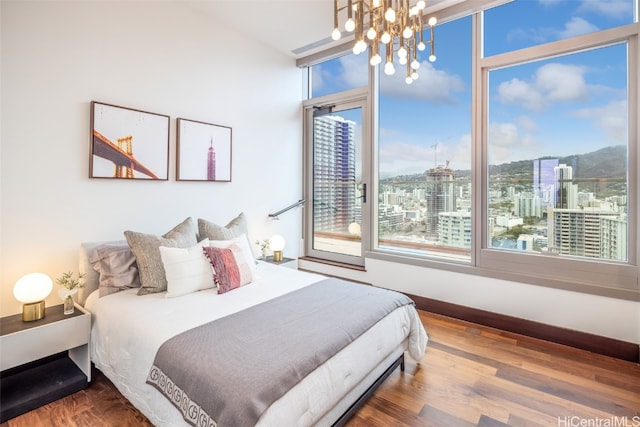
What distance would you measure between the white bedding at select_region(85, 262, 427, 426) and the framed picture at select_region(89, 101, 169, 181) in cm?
103

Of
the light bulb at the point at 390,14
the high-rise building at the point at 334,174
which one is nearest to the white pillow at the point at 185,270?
the light bulb at the point at 390,14

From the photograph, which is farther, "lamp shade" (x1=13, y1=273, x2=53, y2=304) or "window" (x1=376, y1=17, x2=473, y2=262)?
"window" (x1=376, y1=17, x2=473, y2=262)

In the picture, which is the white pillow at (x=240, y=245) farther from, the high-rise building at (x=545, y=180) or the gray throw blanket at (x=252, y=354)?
the high-rise building at (x=545, y=180)

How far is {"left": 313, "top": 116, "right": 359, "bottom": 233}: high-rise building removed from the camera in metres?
4.01

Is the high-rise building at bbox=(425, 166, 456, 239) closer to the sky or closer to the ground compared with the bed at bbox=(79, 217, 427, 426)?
closer to the sky

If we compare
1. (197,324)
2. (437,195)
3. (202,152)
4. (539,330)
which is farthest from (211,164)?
(539,330)

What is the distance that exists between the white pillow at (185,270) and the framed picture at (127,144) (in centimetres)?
86

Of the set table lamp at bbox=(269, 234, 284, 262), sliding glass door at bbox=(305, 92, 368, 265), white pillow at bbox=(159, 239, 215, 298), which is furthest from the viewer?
sliding glass door at bbox=(305, 92, 368, 265)

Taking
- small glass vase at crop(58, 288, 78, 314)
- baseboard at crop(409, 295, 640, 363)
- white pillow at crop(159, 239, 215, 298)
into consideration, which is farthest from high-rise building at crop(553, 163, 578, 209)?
small glass vase at crop(58, 288, 78, 314)

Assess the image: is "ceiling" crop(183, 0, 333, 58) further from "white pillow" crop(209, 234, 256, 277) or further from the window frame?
"white pillow" crop(209, 234, 256, 277)

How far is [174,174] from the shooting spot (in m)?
2.95

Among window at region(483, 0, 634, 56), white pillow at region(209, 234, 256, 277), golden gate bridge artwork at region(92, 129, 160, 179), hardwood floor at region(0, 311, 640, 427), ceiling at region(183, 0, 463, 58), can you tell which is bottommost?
hardwood floor at region(0, 311, 640, 427)

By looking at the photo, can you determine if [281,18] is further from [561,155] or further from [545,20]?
[561,155]

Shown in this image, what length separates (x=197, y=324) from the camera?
171 centimetres
